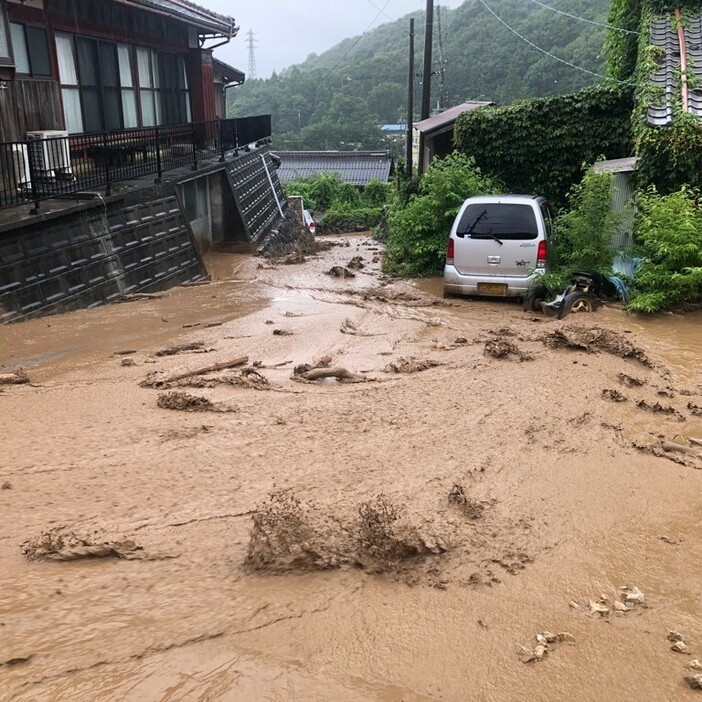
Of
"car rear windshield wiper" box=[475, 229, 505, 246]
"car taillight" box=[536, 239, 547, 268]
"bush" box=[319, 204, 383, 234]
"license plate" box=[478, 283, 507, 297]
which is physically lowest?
"bush" box=[319, 204, 383, 234]

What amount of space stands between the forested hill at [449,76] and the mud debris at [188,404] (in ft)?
133

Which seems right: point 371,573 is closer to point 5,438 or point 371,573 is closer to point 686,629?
point 686,629

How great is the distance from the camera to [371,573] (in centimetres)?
371

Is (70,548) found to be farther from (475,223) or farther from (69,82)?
(69,82)

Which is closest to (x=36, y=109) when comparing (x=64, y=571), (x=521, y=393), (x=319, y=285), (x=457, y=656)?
(x=319, y=285)

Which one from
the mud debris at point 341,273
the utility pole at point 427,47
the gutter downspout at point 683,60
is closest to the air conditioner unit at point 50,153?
the mud debris at point 341,273

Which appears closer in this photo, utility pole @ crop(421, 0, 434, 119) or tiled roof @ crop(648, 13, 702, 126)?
tiled roof @ crop(648, 13, 702, 126)

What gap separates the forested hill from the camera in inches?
1828

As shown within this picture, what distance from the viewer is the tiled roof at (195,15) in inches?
610

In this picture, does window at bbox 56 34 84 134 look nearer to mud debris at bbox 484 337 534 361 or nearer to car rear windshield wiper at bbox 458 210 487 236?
car rear windshield wiper at bbox 458 210 487 236

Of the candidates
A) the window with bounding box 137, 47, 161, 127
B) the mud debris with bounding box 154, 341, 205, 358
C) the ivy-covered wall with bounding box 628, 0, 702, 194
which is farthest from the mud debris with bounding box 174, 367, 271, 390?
the window with bounding box 137, 47, 161, 127

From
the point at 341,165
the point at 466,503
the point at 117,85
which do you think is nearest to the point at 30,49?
→ the point at 117,85

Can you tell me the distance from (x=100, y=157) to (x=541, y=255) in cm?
910

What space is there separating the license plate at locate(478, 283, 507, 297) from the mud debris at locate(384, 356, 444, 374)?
3727mm
